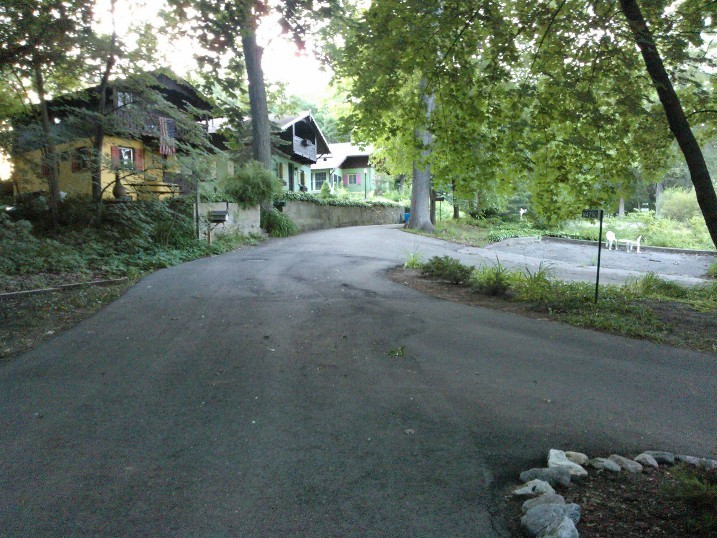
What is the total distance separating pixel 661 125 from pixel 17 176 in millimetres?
17781

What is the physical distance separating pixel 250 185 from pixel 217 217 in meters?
3.26

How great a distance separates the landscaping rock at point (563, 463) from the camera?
3.54m

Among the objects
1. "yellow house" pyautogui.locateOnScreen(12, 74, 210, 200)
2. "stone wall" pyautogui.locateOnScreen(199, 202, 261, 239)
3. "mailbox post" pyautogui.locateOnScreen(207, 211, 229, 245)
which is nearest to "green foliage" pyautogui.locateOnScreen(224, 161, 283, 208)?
"stone wall" pyautogui.locateOnScreen(199, 202, 261, 239)

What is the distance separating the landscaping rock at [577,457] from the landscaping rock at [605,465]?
2.2 inches

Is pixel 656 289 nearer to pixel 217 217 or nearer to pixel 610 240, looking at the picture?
pixel 217 217

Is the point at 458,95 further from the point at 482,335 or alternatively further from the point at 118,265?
the point at 118,265

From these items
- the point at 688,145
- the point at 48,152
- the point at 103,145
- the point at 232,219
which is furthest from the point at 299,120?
the point at 688,145

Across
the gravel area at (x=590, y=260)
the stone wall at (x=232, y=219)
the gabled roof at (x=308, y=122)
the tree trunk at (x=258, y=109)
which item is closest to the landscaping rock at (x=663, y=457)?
the gravel area at (x=590, y=260)

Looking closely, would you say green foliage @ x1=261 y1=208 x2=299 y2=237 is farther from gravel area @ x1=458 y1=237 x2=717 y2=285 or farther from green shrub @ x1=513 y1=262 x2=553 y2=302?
green shrub @ x1=513 y1=262 x2=553 y2=302

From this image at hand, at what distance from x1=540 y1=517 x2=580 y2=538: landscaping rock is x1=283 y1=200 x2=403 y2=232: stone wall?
2239cm

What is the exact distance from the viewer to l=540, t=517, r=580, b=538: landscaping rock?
8.85 feet

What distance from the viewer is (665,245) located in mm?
24844

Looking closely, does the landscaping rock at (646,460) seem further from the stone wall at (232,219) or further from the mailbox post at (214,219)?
the stone wall at (232,219)

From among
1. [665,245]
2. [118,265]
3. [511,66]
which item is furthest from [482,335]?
[665,245]
